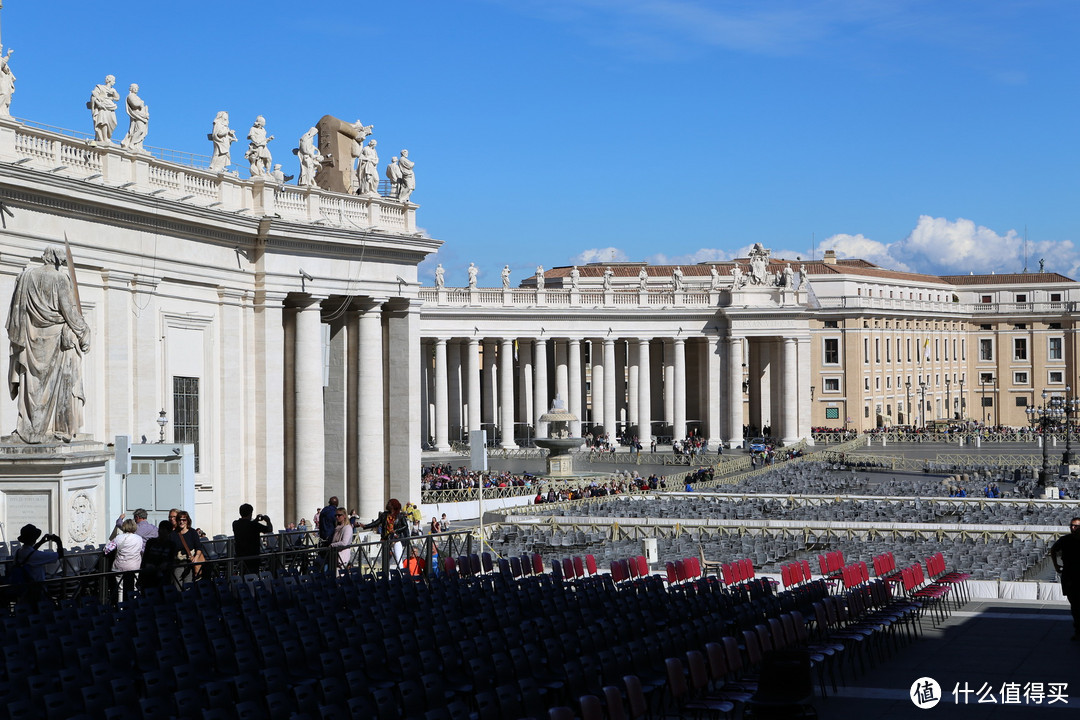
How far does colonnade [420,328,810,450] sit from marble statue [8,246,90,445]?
66617mm

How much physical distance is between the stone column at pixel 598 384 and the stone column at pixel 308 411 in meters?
57.4

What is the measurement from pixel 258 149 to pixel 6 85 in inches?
438

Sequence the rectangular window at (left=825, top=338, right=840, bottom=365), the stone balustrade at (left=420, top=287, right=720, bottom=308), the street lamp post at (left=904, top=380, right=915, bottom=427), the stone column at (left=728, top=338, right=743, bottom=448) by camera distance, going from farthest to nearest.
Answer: the street lamp post at (left=904, top=380, right=915, bottom=427) < the rectangular window at (left=825, top=338, right=840, bottom=365) < the stone column at (left=728, top=338, right=743, bottom=448) < the stone balustrade at (left=420, top=287, right=720, bottom=308)

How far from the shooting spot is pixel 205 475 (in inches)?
1518

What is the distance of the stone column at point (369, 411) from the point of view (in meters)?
44.6

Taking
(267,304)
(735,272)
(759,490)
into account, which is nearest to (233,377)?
(267,304)

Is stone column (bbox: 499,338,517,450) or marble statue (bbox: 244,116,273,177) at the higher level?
marble statue (bbox: 244,116,273,177)

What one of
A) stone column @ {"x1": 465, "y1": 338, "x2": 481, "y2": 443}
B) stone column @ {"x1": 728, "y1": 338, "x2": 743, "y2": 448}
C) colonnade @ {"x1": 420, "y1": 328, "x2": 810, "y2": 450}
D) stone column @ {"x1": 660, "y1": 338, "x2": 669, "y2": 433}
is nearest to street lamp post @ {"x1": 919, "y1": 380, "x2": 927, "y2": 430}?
colonnade @ {"x1": 420, "y1": 328, "x2": 810, "y2": 450}

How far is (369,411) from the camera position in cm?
4462

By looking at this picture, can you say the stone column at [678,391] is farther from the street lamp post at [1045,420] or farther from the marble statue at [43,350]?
the marble statue at [43,350]

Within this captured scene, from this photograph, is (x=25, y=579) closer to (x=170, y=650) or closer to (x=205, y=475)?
(x=170, y=650)

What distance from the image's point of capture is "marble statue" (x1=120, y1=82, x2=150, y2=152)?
1412 inches

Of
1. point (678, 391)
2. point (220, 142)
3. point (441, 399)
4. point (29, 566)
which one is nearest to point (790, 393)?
point (678, 391)

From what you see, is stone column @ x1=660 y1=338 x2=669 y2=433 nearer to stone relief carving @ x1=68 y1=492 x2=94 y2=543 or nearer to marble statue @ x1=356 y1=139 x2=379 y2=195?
marble statue @ x1=356 y1=139 x2=379 y2=195
